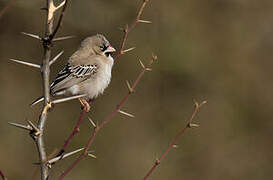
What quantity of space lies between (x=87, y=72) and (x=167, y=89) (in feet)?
20.3

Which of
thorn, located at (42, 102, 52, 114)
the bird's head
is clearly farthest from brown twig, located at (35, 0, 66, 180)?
the bird's head

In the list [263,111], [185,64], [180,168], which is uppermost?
[185,64]

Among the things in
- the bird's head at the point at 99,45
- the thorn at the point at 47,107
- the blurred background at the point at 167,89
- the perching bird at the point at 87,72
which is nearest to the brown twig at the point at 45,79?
the thorn at the point at 47,107

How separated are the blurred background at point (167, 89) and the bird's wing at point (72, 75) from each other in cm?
490

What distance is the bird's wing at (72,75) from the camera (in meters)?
6.15

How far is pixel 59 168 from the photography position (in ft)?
35.0

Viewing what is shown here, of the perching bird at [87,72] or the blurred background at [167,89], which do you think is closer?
the perching bird at [87,72]

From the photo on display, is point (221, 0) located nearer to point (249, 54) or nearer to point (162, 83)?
point (249, 54)

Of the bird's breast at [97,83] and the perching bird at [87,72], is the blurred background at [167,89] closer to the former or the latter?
the perching bird at [87,72]

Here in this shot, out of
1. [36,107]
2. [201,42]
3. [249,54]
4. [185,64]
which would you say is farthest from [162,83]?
[36,107]

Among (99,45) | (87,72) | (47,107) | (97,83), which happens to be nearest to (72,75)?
(87,72)

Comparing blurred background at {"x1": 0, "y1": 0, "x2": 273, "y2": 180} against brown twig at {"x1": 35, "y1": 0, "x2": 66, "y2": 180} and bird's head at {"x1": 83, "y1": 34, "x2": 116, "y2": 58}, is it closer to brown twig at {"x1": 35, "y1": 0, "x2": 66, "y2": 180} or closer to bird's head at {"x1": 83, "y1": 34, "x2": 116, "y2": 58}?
bird's head at {"x1": 83, "y1": 34, "x2": 116, "y2": 58}

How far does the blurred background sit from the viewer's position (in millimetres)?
11609

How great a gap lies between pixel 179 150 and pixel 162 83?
70.7 inches
